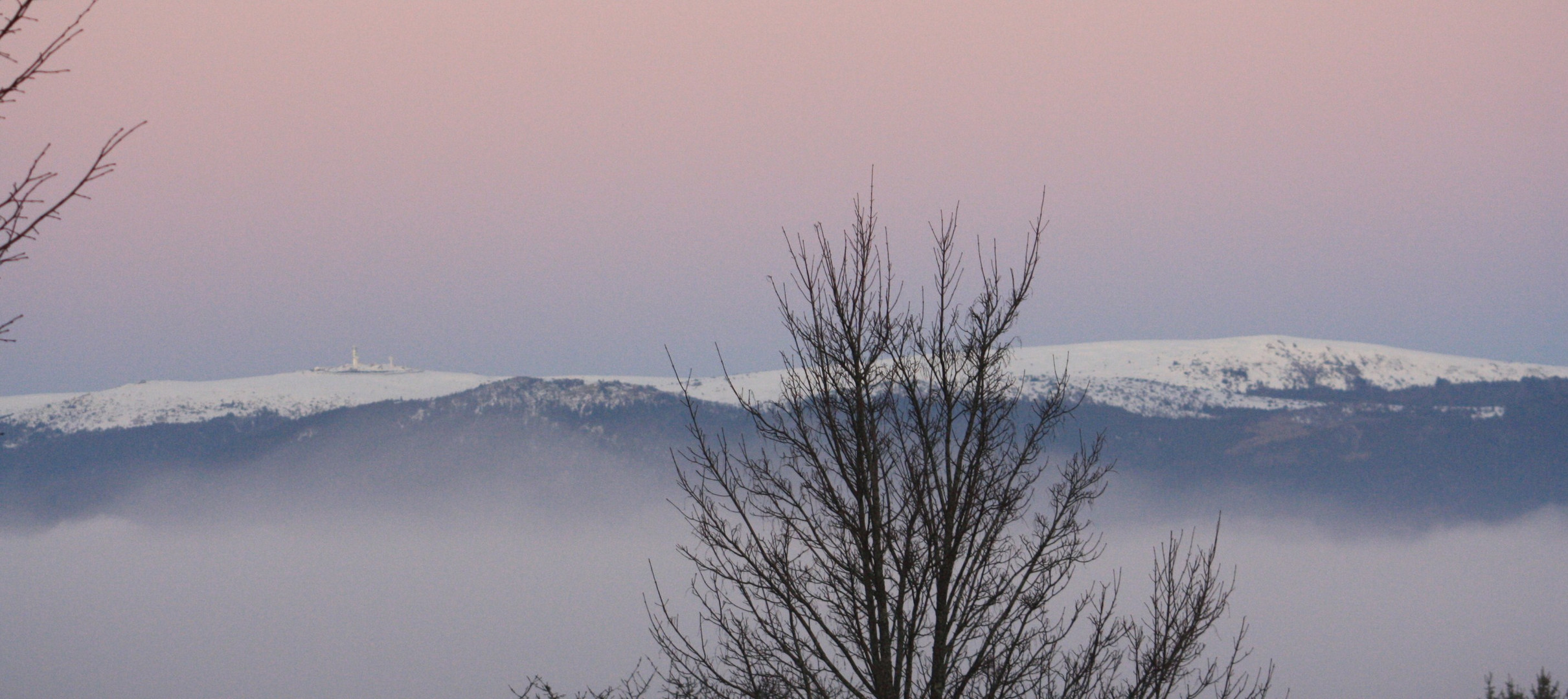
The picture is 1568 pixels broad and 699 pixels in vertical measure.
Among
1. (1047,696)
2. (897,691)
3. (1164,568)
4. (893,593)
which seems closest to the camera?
(897,691)

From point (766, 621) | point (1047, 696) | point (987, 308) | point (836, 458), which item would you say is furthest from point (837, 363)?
point (1047, 696)

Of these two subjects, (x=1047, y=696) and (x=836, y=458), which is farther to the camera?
(x=1047, y=696)

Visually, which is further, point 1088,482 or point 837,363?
point 1088,482

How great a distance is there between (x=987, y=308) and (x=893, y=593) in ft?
7.23

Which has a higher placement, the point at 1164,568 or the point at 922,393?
the point at 922,393

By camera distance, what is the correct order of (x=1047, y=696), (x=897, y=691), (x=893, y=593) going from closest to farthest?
(x=897, y=691) < (x=893, y=593) < (x=1047, y=696)

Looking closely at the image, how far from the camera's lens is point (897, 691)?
773 cm

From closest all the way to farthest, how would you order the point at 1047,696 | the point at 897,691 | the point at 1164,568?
the point at 897,691 → the point at 1047,696 → the point at 1164,568

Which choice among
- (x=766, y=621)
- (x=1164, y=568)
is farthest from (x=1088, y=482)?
(x=766, y=621)

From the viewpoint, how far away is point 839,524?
8352 mm

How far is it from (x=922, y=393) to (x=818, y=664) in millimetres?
2293

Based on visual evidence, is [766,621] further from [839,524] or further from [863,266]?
[863,266]

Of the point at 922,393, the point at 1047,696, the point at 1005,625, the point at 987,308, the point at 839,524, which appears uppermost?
the point at 987,308

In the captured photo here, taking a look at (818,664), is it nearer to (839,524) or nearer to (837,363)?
(839,524)
